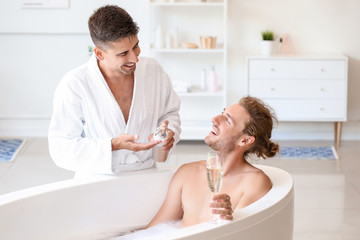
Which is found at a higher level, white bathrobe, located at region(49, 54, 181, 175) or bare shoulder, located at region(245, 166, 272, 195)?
white bathrobe, located at region(49, 54, 181, 175)

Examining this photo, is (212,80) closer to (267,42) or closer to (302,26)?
(267,42)

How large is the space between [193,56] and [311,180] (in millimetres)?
1837

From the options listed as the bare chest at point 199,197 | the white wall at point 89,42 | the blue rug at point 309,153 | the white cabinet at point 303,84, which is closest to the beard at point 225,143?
the bare chest at point 199,197

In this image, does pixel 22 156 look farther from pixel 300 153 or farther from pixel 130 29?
pixel 130 29

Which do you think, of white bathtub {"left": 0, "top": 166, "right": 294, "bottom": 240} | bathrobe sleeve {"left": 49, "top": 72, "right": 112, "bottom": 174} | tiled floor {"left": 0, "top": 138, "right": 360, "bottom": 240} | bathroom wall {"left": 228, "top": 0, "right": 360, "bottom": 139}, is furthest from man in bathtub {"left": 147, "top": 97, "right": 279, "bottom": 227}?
bathroom wall {"left": 228, "top": 0, "right": 360, "bottom": 139}

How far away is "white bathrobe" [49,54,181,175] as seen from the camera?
2.65 m

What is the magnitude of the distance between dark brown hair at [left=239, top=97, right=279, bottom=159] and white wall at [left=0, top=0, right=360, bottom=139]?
3297 millimetres

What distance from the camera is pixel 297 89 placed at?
18.2ft

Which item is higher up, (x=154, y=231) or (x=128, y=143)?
(x=128, y=143)

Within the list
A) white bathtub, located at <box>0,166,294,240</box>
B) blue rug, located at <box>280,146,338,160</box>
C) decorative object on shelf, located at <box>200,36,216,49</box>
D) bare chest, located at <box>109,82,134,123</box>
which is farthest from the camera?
decorative object on shelf, located at <box>200,36,216,49</box>

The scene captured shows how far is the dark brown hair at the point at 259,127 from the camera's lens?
103 inches

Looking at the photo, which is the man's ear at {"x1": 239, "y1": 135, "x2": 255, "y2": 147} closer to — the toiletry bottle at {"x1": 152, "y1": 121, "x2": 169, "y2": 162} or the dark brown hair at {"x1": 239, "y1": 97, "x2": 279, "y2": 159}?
Result: the dark brown hair at {"x1": 239, "y1": 97, "x2": 279, "y2": 159}

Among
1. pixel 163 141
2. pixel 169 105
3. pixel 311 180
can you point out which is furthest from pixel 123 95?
pixel 311 180

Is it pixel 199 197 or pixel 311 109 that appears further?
pixel 311 109
